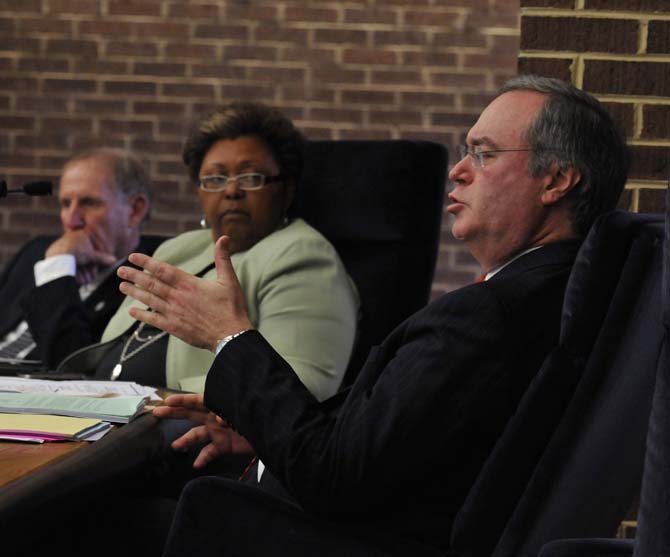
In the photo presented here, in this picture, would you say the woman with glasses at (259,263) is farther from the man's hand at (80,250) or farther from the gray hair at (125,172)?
the gray hair at (125,172)

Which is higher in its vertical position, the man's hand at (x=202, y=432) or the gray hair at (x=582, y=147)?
the gray hair at (x=582, y=147)

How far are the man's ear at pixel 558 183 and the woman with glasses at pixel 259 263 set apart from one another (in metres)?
0.92

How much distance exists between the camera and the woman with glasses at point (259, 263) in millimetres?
2338

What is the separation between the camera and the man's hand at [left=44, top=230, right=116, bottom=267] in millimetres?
3133

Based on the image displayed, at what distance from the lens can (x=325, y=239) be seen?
2559 mm

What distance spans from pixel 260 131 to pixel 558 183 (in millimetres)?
1328

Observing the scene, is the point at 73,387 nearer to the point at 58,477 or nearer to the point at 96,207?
the point at 58,477

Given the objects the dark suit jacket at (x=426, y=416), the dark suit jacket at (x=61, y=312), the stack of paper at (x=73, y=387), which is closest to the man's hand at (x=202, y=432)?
the stack of paper at (x=73, y=387)

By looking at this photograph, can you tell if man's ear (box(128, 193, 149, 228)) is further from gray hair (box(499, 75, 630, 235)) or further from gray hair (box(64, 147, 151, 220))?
gray hair (box(499, 75, 630, 235))

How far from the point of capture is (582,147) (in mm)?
1475

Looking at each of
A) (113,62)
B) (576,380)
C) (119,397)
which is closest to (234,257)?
(119,397)

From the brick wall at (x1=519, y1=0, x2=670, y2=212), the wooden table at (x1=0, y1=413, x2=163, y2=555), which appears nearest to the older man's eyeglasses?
the brick wall at (x1=519, y1=0, x2=670, y2=212)

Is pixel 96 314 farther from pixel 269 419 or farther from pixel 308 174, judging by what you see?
pixel 269 419

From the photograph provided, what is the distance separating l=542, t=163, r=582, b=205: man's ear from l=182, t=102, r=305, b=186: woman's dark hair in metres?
1.28
